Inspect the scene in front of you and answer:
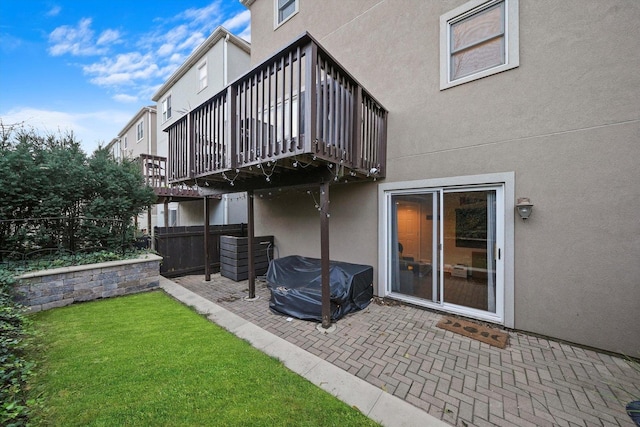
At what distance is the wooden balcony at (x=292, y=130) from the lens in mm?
3203

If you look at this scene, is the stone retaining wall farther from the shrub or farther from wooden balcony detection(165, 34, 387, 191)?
wooden balcony detection(165, 34, 387, 191)

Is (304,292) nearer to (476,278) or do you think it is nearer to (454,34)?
(476,278)

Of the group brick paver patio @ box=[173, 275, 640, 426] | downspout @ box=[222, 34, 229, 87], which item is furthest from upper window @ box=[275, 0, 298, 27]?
brick paver patio @ box=[173, 275, 640, 426]

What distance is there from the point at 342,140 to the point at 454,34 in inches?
114

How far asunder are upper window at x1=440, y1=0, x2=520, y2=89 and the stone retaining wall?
7.18 m

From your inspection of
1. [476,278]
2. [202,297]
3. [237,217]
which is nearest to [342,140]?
[476,278]

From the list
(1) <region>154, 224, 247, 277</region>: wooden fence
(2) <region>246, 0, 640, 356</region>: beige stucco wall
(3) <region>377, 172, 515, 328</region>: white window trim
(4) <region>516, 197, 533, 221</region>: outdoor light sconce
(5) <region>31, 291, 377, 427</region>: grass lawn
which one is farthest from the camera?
(1) <region>154, 224, 247, 277</region>: wooden fence

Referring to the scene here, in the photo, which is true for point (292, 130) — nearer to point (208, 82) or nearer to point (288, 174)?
point (288, 174)

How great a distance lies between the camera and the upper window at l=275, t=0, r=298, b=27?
693 centimetres

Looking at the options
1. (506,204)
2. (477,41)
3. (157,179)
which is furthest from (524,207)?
(157,179)

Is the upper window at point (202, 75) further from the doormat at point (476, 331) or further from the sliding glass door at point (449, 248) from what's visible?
the doormat at point (476, 331)

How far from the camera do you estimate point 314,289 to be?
4074 millimetres

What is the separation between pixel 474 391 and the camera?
2.36m

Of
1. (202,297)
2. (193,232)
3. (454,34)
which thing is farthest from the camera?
(193,232)
